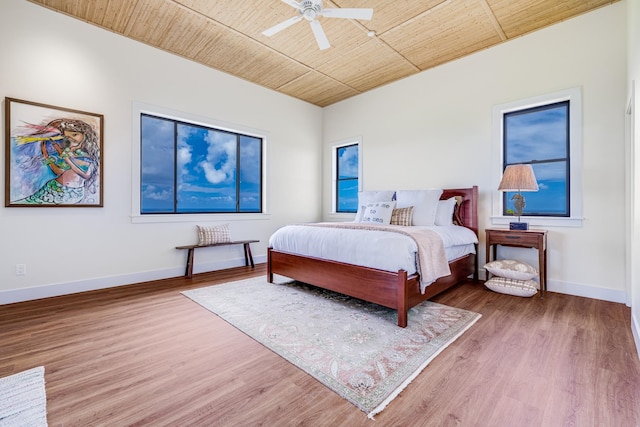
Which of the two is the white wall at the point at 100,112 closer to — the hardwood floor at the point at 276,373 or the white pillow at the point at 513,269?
the hardwood floor at the point at 276,373

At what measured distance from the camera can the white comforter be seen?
2447 millimetres

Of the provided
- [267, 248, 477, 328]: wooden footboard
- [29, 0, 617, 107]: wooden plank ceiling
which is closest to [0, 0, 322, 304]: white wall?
[29, 0, 617, 107]: wooden plank ceiling

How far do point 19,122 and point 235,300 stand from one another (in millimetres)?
2892

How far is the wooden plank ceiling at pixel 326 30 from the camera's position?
10.0 ft

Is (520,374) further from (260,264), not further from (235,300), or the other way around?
(260,264)

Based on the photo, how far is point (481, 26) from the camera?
133 inches

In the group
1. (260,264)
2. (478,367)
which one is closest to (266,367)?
(478,367)

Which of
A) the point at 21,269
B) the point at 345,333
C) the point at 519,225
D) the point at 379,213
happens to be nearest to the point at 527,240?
the point at 519,225

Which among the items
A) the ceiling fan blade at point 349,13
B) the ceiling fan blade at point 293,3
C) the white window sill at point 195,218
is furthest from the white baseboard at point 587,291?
the white window sill at point 195,218

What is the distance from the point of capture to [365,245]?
8.71ft

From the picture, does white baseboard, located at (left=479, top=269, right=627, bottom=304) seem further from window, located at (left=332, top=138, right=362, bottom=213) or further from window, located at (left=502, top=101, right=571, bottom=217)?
window, located at (left=332, top=138, right=362, bottom=213)

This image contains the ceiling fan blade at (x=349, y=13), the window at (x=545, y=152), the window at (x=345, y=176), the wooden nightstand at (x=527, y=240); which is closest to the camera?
the ceiling fan blade at (x=349, y=13)

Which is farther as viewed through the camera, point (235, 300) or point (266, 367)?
point (235, 300)

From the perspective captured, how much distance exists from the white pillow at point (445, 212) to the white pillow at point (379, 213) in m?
0.60
